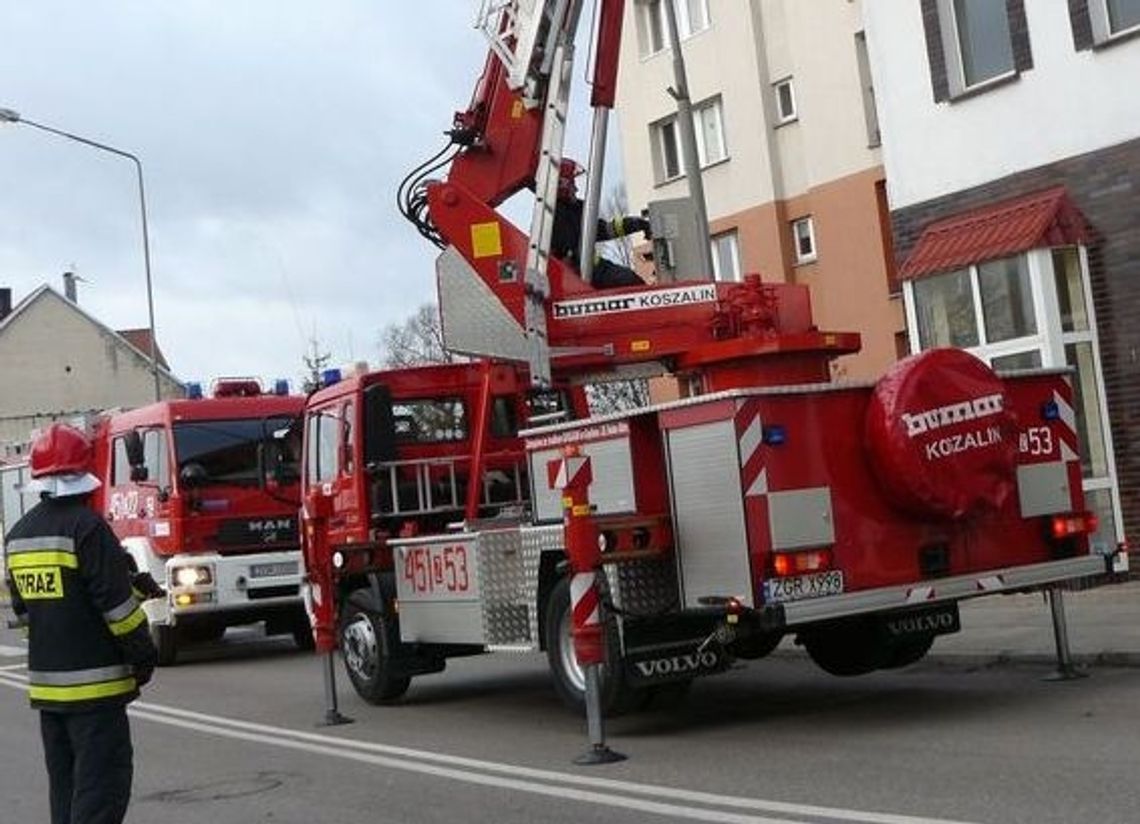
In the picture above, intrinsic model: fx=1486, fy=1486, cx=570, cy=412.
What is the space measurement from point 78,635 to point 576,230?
6275 millimetres

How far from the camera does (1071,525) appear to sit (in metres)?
9.56

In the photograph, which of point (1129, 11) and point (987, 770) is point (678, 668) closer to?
point (987, 770)

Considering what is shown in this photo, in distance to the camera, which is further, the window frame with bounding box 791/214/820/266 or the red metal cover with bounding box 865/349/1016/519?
the window frame with bounding box 791/214/820/266

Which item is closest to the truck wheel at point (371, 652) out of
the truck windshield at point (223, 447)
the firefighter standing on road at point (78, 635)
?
the truck windshield at point (223, 447)

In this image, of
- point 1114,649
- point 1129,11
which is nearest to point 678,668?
point 1114,649

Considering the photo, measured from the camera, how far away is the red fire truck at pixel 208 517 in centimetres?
1702

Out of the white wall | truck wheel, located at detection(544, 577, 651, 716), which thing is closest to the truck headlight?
truck wheel, located at detection(544, 577, 651, 716)

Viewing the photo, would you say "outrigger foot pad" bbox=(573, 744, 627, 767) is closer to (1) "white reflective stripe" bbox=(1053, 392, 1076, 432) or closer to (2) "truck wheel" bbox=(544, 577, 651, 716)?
(2) "truck wheel" bbox=(544, 577, 651, 716)

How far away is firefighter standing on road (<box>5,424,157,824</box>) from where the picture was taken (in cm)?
568

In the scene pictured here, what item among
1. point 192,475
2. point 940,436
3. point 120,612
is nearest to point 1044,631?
point 940,436

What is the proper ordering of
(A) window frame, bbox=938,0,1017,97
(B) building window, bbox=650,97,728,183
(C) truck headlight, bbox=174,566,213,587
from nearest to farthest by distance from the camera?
1. (A) window frame, bbox=938,0,1017,97
2. (C) truck headlight, bbox=174,566,213,587
3. (B) building window, bbox=650,97,728,183

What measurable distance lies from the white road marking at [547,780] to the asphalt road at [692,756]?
0.06 ft

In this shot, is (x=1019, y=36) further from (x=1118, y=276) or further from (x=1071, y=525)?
(x=1071, y=525)

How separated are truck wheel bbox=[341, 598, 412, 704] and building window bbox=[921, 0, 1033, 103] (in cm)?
882
